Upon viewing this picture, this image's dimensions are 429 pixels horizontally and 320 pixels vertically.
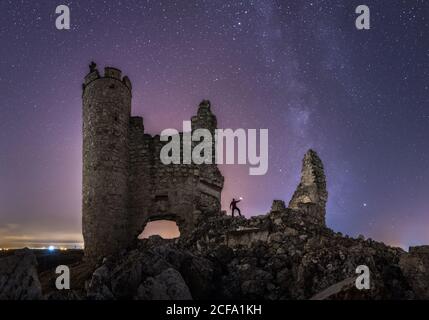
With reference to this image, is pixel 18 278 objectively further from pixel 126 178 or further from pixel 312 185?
pixel 312 185

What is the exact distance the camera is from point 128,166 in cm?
1445

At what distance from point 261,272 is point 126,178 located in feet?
26.4

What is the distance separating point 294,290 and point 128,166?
30.4ft

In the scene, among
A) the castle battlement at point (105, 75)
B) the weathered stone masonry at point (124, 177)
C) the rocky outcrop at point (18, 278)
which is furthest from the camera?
the castle battlement at point (105, 75)

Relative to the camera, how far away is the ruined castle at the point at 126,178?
13.2 metres

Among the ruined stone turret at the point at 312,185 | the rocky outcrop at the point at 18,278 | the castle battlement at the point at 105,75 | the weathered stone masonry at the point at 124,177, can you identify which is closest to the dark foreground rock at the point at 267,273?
the rocky outcrop at the point at 18,278

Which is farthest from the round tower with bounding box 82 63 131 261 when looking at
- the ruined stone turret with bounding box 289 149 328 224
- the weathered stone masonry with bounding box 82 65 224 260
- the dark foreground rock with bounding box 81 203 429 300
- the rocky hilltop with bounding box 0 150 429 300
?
the ruined stone turret with bounding box 289 149 328 224

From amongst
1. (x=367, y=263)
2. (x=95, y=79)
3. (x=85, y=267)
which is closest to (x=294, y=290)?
(x=367, y=263)

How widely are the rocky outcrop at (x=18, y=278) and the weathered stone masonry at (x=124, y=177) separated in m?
7.38

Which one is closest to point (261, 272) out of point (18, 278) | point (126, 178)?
point (18, 278)

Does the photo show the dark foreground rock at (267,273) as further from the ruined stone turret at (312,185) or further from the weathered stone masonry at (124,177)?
the ruined stone turret at (312,185)

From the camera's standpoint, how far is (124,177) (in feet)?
46.0

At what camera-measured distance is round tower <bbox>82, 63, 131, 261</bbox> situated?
13.0 metres
